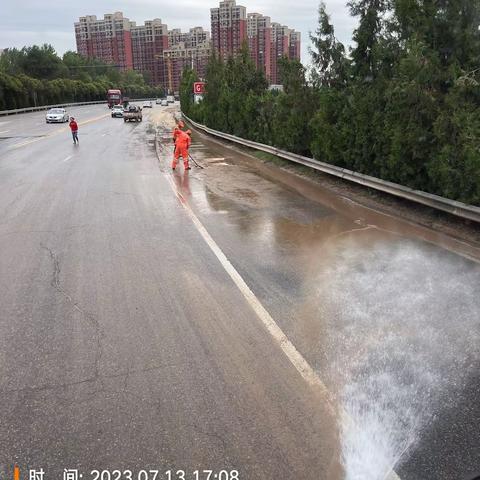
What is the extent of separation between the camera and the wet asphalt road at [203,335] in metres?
3.50

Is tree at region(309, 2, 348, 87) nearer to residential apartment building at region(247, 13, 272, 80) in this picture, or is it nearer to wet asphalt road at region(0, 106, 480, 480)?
wet asphalt road at region(0, 106, 480, 480)

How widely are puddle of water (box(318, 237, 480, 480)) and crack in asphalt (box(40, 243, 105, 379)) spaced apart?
88.3 inches

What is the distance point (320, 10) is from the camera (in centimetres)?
1549

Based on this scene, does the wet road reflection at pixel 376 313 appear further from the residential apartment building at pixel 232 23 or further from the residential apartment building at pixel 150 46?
the residential apartment building at pixel 150 46

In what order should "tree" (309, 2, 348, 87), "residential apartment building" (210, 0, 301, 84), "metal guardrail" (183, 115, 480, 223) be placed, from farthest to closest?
"residential apartment building" (210, 0, 301, 84)
"tree" (309, 2, 348, 87)
"metal guardrail" (183, 115, 480, 223)

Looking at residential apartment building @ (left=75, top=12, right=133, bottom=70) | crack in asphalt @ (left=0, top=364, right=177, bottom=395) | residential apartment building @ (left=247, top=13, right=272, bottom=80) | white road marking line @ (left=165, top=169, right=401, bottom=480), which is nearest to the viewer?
white road marking line @ (left=165, top=169, right=401, bottom=480)

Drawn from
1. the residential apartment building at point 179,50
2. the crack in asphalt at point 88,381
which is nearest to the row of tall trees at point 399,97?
the crack in asphalt at point 88,381

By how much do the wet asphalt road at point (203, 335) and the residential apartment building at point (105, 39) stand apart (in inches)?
6176

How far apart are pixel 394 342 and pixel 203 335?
1.99m

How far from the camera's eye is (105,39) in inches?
6191

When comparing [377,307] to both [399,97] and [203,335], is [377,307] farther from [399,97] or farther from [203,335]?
[399,97]

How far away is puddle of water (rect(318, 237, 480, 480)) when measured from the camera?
11.9ft

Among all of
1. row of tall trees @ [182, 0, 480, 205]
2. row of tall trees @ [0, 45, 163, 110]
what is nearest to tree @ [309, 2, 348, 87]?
row of tall trees @ [182, 0, 480, 205]

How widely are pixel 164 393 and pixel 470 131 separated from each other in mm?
7425
